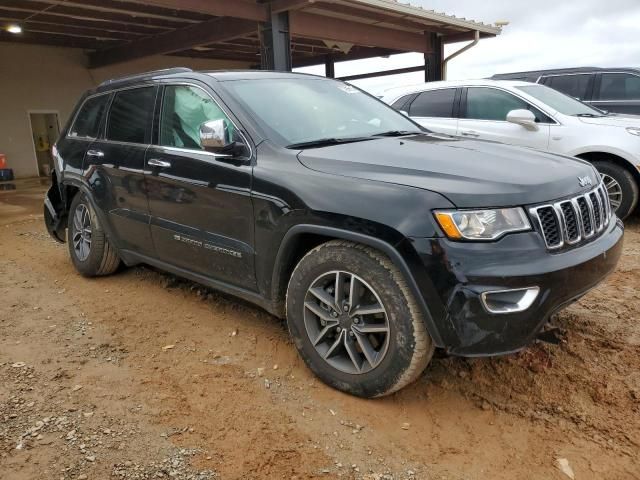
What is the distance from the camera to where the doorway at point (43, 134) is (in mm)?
14023

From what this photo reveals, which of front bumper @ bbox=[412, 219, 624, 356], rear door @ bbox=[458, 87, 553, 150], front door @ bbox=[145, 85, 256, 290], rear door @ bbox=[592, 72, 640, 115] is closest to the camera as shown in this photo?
front bumper @ bbox=[412, 219, 624, 356]

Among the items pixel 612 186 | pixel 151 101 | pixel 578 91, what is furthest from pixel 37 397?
pixel 578 91

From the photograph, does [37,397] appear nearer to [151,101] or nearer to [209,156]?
[209,156]

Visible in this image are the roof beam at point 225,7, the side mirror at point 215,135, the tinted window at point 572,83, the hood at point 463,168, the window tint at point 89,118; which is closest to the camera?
the hood at point 463,168

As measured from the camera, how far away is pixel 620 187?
6.11 metres

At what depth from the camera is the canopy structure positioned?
893 centimetres

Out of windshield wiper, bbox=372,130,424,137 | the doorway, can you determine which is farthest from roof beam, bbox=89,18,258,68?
windshield wiper, bbox=372,130,424,137

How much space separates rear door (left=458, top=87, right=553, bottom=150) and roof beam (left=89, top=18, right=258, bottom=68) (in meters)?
4.52

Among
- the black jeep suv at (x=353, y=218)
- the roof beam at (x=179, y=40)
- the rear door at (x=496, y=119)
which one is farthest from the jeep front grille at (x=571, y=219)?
the roof beam at (x=179, y=40)

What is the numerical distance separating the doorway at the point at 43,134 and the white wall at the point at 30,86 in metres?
0.19

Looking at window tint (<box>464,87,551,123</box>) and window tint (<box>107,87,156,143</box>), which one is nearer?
window tint (<box>107,87,156,143</box>)

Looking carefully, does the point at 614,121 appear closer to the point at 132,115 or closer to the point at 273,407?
the point at 132,115

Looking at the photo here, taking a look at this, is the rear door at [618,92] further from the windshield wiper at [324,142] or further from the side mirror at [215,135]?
the side mirror at [215,135]

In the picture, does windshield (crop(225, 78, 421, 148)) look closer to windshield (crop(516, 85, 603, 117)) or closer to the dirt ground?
the dirt ground
